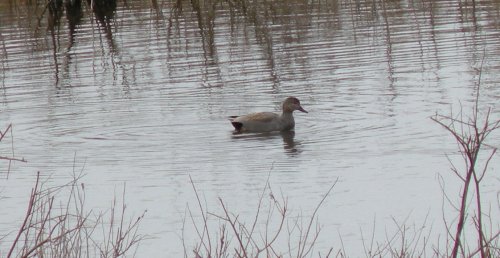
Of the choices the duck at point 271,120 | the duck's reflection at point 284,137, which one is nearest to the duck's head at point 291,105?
the duck at point 271,120

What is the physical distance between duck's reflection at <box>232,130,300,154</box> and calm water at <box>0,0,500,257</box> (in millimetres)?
33

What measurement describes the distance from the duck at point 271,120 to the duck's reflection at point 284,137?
63mm

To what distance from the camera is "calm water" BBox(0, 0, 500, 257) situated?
9.93m

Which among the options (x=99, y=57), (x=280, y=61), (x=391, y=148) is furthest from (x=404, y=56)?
(x=391, y=148)

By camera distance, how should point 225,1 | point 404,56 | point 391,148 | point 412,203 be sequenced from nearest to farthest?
point 412,203 → point 391,148 → point 404,56 → point 225,1

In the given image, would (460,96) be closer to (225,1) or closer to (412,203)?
(412,203)

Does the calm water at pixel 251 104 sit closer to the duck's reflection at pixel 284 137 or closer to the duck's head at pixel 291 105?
the duck's reflection at pixel 284 137

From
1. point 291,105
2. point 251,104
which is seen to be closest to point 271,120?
point 291,105

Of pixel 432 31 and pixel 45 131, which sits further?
pixel 432 31

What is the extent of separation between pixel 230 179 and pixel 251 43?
9365 millimetres

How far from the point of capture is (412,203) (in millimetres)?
9391

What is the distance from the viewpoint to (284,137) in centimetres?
1341

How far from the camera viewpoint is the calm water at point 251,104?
9.93 metres

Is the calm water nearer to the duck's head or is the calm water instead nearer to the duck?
the duck
